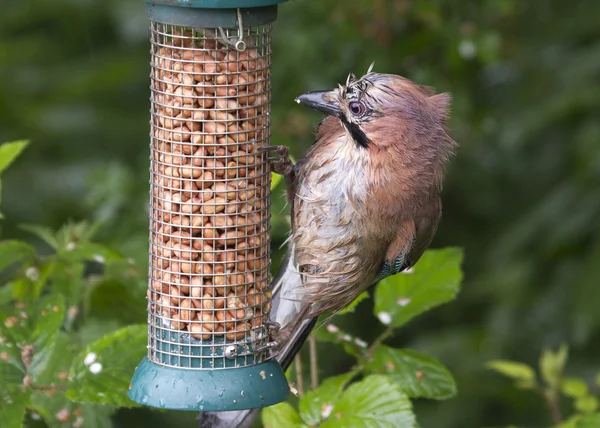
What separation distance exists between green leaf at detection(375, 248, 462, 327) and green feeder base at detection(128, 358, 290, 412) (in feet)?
1.91

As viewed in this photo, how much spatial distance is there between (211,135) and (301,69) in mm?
2432

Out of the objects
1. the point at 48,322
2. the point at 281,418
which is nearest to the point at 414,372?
the point at 281,418

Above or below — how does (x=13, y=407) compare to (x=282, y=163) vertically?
below

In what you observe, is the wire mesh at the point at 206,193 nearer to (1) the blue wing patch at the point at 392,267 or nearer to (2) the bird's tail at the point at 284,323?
(2) the bird's tail at the point at 284,323

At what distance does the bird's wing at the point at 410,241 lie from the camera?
453 cm

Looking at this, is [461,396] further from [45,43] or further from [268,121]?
[45,43]

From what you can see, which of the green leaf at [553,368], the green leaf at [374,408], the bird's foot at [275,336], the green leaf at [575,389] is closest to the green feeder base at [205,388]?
the bird's foot at [275,336]

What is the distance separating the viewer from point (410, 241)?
455 centimetres

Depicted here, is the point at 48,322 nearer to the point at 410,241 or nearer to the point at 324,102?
the point at 324,102

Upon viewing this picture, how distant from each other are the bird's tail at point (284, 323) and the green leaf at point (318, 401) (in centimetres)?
51

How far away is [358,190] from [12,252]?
1.40m

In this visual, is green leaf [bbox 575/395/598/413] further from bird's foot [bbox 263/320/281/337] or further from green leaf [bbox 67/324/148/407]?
green leaf [bbox 67/324/148/407]

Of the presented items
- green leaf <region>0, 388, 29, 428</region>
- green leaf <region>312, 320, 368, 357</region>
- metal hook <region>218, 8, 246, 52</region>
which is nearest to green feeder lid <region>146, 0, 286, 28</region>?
metal hook <region>218, 8, 246, 52</region>

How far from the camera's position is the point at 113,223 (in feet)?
20.0
